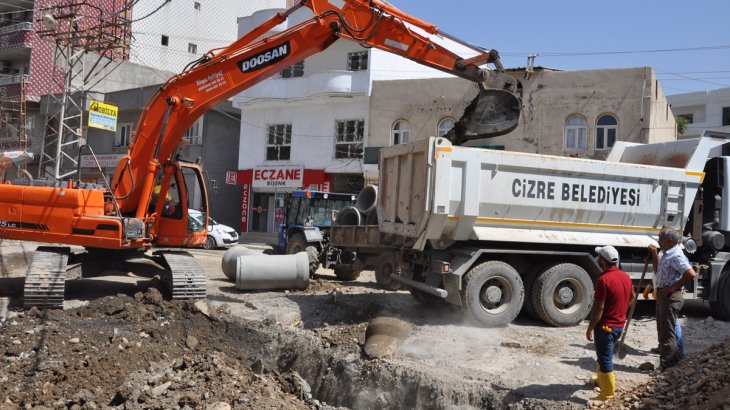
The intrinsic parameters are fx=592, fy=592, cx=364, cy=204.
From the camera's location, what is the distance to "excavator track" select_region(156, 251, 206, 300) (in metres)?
9.02

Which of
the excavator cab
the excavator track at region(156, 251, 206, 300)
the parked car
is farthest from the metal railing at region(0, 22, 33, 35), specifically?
the excavator track at region(156, 251, 206, 300)

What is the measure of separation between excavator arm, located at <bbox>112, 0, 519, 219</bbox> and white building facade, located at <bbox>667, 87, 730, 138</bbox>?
39.3 m

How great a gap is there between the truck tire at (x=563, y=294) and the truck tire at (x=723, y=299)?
101 inches

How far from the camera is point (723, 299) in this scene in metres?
9.70

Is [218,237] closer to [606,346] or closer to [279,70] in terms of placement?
[279,70]

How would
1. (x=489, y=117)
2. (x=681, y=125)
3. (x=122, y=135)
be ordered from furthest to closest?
(x=681, y=125) → (x=122, y=135) → (x=489, y=117)

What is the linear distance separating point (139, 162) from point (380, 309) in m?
4.53

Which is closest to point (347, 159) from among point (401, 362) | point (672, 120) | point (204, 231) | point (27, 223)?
point (672, 120)

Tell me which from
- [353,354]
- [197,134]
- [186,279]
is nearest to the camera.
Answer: [353,354]

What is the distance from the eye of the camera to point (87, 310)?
8.47m

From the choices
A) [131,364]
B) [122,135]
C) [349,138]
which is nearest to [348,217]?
[131,364]

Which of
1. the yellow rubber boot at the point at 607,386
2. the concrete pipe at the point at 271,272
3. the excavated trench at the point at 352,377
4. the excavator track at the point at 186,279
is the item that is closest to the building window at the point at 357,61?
the concrete pipe at the point at 271,272

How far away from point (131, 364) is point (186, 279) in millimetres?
2396

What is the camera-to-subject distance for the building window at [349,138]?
84.9 feet
